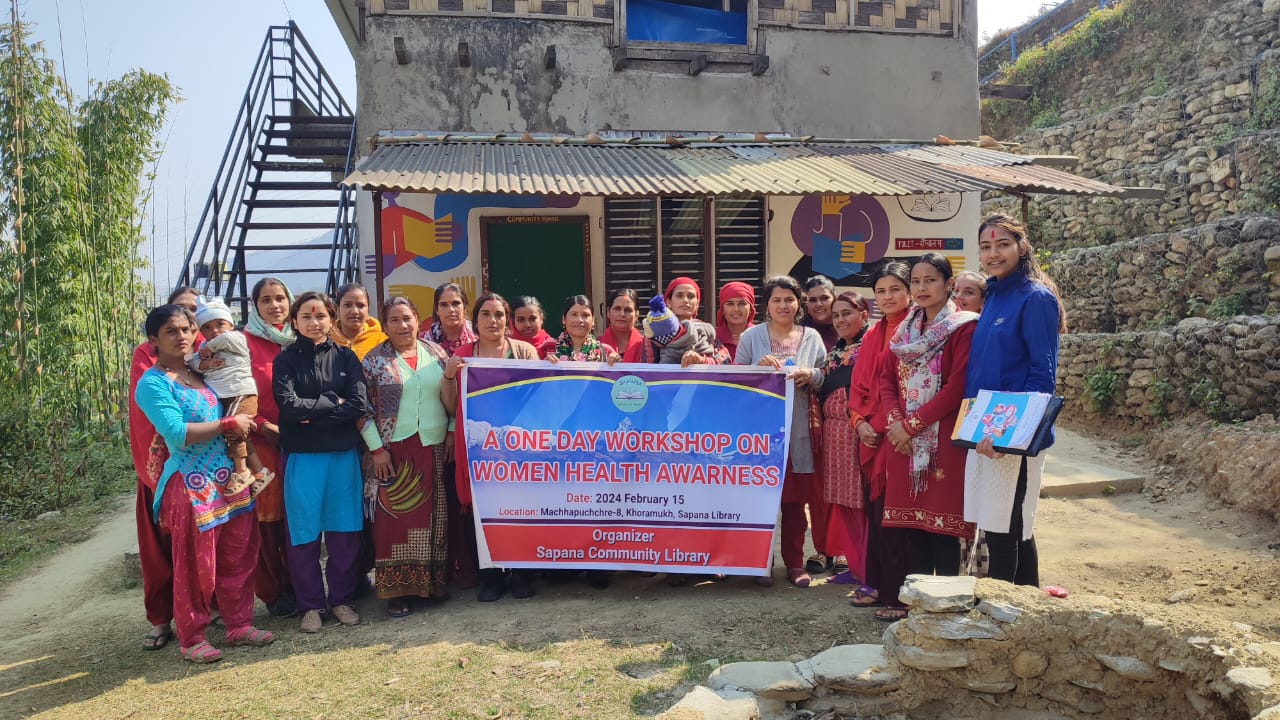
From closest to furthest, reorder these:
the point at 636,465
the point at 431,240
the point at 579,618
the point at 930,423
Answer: the point at 930,423, the point at 579,618, the point at 636,465, the point at 431,240

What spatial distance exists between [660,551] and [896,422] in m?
1.35

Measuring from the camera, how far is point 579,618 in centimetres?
389

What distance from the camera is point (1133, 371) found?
8508mm

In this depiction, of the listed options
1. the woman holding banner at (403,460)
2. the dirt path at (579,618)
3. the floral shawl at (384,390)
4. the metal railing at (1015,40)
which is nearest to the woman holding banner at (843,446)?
the dirt path at (579,618)

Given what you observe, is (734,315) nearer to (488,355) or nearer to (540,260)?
(488,355)

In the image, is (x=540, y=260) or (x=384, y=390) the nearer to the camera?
(x=384, y=390)

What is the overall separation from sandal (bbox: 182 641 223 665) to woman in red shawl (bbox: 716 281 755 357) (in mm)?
2900

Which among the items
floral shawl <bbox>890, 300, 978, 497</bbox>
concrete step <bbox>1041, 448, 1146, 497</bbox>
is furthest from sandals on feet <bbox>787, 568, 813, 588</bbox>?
concrete step <bbox>1041, 448, 1146, 497</bbox>

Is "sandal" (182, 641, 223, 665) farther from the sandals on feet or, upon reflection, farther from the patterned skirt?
the sandals on feet

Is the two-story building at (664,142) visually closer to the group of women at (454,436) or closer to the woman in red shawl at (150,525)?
the group of women at (454,436)

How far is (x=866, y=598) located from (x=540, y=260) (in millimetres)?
4923

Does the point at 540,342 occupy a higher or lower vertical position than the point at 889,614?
higher

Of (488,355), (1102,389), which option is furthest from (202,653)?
(1102,389)

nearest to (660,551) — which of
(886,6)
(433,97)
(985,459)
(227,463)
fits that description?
(985,459)
